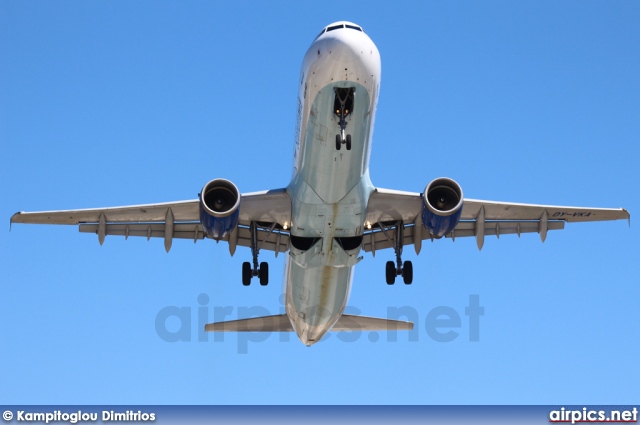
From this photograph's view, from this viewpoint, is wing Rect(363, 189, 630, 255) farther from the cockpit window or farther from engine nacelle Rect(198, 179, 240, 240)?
the cockpit window

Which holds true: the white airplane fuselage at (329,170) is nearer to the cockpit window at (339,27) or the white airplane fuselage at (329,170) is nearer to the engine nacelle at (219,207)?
the cockpit window at (339,27)

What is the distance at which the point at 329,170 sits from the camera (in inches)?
916

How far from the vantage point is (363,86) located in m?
21.8

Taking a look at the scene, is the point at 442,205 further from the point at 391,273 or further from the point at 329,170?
the point at 391,273

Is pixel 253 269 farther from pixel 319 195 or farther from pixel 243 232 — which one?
pixel 319 195

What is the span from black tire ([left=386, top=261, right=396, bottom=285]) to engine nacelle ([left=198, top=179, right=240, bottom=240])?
6.72 m

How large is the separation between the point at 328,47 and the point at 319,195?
4.50 metres

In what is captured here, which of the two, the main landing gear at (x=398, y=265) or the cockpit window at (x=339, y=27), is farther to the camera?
the main landing gear at (x=398, y=265)

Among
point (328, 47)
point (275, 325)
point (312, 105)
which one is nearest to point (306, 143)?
point (312, 105)

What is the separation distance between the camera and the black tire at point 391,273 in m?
28.8

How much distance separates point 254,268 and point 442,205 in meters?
6.77

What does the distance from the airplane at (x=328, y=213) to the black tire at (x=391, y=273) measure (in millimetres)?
48

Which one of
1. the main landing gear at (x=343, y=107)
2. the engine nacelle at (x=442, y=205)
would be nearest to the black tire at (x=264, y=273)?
the engine nacelle at (x=442, y=205)

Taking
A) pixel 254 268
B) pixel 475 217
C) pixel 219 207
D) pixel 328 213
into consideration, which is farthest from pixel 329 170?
pixel 475 217
